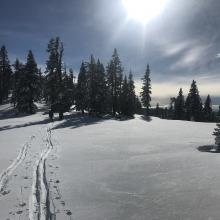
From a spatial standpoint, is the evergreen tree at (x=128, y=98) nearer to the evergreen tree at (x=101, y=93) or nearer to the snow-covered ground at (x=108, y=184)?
the evergreen tree at (x=101, y=93)

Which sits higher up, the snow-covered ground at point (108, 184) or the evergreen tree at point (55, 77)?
the evergreen tree at point (55, 77)

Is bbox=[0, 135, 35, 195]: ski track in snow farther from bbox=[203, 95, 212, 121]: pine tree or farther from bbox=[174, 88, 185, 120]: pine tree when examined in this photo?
bbox=[203, 95, 212, 121]: pine tree

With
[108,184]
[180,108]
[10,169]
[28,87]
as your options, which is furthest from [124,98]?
[108,184]

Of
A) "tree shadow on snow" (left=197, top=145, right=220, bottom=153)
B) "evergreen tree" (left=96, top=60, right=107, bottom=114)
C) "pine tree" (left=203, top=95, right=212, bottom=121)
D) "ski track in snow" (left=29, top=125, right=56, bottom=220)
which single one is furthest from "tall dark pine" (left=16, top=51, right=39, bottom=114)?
"pine tree" (left=203, top=95, right=212, bottom=121)

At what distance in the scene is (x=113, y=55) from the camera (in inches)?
2242

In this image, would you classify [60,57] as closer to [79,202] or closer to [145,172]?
[145,172]

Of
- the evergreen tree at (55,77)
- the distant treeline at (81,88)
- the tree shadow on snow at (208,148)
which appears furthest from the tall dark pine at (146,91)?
the tree shadow on snow at (208,148)

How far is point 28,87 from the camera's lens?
5319 centimetres

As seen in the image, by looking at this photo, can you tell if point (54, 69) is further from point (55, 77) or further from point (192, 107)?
point (192, 107)

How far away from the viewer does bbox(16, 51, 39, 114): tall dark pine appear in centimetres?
5212

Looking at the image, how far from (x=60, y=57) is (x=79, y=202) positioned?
37.3m

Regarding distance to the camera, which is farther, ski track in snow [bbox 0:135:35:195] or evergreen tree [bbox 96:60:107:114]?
evergreen tree [bbox 96:60:107:114]

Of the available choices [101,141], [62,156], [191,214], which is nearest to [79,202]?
[191,214]

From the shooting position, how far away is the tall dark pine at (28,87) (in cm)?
5212
